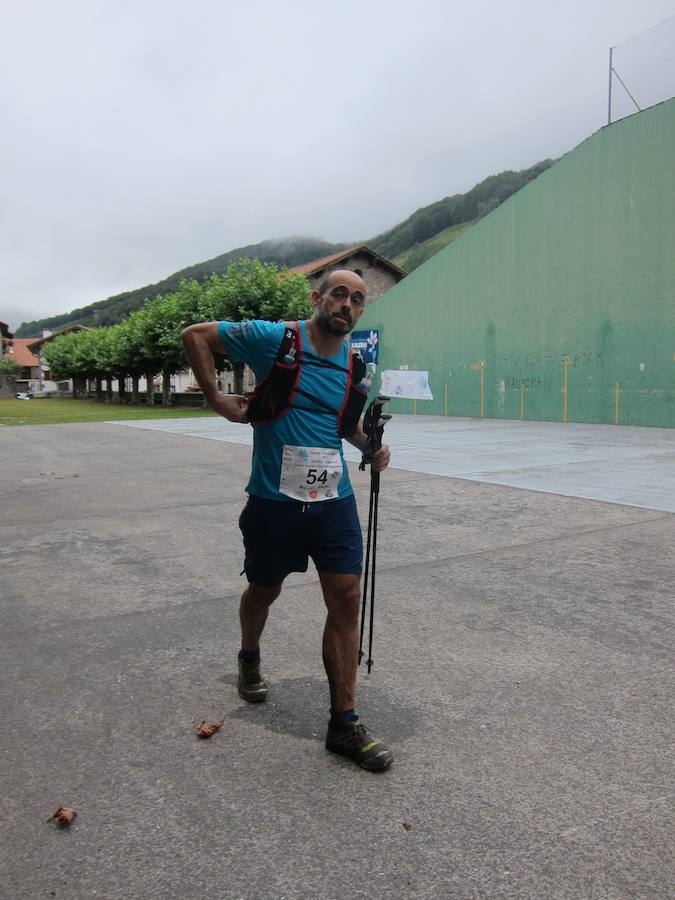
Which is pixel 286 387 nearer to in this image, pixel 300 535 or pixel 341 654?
pixel 300 535

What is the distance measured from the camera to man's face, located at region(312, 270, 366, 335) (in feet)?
9.31

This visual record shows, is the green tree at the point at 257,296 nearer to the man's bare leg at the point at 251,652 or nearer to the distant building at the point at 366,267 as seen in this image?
the distant building at the point at 366,267

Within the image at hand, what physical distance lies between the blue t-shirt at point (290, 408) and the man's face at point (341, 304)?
0.10 meters

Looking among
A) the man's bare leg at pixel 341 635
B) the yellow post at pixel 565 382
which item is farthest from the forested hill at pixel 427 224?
the man's bare leg at pixel 341 635

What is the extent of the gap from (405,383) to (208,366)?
26363mm

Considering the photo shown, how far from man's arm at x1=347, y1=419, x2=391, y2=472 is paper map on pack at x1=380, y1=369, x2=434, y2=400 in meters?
23.9

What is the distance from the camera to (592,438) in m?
17.5

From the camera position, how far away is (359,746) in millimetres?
2670

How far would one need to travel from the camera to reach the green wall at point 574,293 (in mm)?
21969

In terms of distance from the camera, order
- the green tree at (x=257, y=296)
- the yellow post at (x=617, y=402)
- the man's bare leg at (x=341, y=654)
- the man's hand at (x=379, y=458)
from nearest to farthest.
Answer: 1. the man's bare leg at (x=341, y=654)
2. the man's hand at (x=379, y=458)
3. the yellow post at (x=617, y=402)
4. the green tree at (x=257, y=296)

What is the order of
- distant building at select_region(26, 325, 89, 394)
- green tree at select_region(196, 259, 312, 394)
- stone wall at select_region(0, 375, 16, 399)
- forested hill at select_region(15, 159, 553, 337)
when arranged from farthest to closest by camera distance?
forested hill at select_region(15, 159, 553, 337)
distant building at select_region(26, 325, 89, 394)
stone wall at select_region(0, 375, 16, 399)
green tree at select_region(196, 259, 312, 394)

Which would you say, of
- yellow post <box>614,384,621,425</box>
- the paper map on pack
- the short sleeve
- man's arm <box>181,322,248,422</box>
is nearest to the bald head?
the short sleeve

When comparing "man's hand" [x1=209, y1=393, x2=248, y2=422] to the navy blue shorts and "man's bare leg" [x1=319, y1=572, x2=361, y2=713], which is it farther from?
"man's bare leg" [x1=319, y1=572, x2=361, y2=713]

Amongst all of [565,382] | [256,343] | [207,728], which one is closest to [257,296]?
[565,382]
